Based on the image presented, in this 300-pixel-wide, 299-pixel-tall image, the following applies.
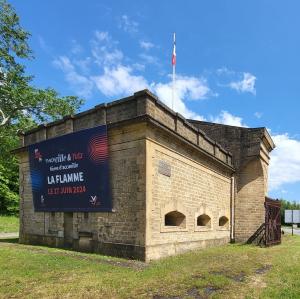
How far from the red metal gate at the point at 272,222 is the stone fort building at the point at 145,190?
82.2 inches

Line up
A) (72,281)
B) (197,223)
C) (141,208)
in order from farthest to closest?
(197,223)
(141,208)
(72,281)

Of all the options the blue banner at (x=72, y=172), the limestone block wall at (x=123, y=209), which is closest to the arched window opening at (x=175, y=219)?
the limestone block wall at (x=123, y=209)

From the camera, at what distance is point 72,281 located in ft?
25.8

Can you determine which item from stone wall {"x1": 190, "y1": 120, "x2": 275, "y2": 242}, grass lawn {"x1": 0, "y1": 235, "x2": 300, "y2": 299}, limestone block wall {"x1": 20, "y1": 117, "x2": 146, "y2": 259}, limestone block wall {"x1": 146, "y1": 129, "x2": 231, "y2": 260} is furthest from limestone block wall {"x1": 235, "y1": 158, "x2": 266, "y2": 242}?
limestone block wall {"x1": 20, "y1": 117, "x2": 146, "y2": 259}

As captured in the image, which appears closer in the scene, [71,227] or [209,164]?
[71,227]

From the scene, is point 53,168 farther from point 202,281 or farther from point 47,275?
point 202,281

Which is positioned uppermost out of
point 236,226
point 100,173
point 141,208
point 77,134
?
point 77,134

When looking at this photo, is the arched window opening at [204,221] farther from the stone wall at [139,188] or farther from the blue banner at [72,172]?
the blue banner at [72,172]

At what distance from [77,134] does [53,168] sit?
2.21m

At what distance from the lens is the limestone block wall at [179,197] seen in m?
11.4

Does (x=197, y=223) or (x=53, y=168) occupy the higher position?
(x=53, y=168)

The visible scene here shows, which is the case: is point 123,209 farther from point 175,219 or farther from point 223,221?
point 223,221

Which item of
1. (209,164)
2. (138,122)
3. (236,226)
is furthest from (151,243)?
(236,226)

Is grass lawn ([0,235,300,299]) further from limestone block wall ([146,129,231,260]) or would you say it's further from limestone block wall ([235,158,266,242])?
limestone block wall ([235,158,266,242])
